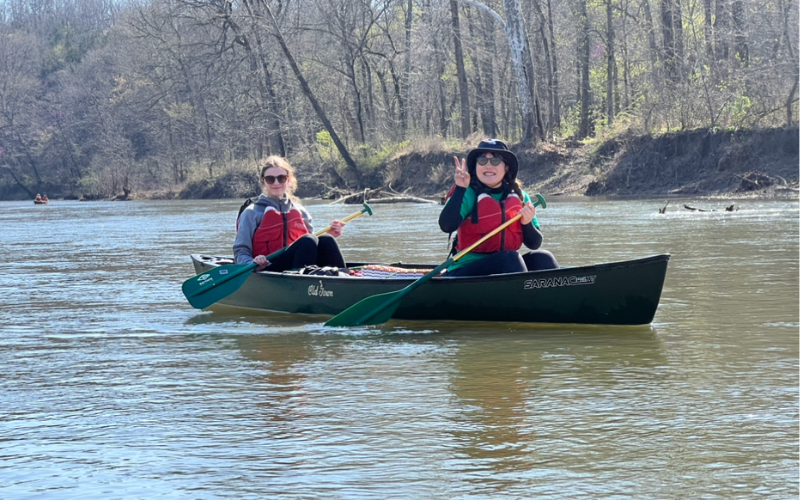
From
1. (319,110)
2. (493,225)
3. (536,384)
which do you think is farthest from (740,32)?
(536,384)

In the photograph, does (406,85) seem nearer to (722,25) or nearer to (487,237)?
(722,25)

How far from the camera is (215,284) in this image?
27.8 feet

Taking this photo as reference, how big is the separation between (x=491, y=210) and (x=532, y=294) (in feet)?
2.08

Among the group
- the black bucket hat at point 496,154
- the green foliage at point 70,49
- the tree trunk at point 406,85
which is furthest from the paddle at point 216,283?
the green foliage at point 70,49

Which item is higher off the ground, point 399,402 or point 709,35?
point 709,35

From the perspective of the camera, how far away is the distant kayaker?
8367mm

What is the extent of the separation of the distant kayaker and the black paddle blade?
1108 mm

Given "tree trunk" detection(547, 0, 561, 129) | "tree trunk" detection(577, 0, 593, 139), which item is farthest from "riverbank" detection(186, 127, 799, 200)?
"tree trunk" detection(547, 0, 561, 129)

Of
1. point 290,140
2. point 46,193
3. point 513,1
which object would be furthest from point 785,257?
point 46,193

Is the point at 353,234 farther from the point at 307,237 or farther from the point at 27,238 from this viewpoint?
the point at 307,237

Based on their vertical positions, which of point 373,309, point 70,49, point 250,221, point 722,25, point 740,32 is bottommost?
point 373,309

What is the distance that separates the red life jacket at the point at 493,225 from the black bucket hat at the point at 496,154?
0.56ft

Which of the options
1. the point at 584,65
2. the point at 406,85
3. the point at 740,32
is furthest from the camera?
the point at 406,85

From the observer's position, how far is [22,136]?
57.7m
